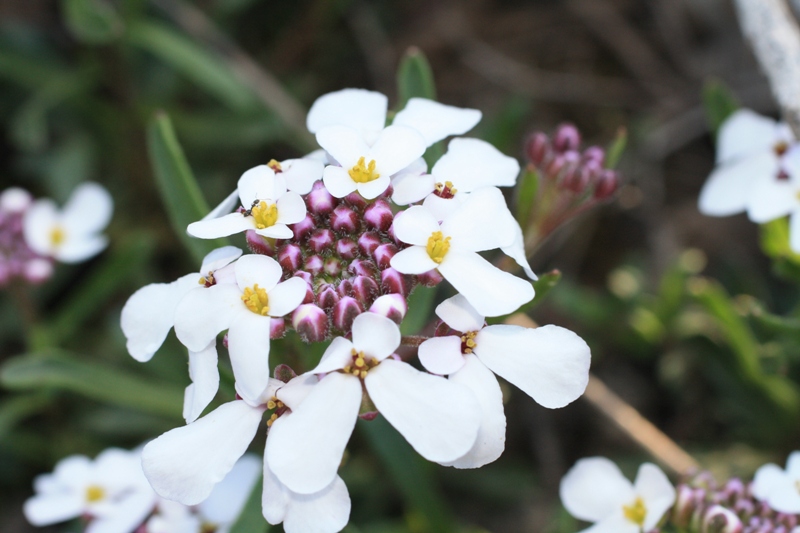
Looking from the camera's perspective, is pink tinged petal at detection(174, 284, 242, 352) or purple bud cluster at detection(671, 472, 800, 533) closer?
pink tinged petal at detection(174, 284, 242, 352)

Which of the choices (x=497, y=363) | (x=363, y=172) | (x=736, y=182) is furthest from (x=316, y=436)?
(x=736, y=182)

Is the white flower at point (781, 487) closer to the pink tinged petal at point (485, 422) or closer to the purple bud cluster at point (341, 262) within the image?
the pink tinged petal at point (485, 422)

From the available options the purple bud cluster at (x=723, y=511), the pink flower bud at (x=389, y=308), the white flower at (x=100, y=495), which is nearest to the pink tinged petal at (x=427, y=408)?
the pink flower bud at (x=389, y=308)

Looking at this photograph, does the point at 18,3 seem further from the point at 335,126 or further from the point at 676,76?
the point at 676,76


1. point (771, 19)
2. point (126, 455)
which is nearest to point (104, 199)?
point (126, 455)

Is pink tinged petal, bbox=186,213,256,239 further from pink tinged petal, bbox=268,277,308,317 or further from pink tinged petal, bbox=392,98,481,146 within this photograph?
pink tinged petal, bbox=392,98,481,146

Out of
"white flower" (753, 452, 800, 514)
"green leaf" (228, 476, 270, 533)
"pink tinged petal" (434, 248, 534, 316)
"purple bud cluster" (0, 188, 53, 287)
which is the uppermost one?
"pink tinged petal" (434, 248, 534, 316)

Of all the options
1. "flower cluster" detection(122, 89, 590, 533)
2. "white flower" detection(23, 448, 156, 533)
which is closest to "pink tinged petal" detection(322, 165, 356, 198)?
"flower cluster" detection(122, 89, 590, 533)
